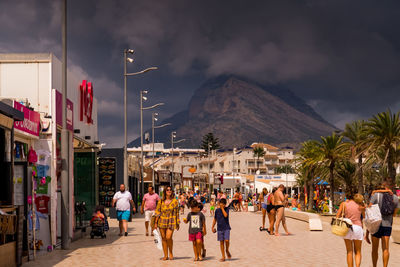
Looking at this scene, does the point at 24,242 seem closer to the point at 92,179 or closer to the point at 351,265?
the point at 351,265

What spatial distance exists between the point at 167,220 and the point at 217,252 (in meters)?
2.09

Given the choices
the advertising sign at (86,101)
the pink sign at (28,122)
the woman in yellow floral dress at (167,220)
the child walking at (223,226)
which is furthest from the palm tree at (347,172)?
the woman in yellow floral dress at (167,220)

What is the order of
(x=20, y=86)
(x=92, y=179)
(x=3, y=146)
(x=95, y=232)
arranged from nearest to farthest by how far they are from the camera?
(x=3, y=146), (x=20, y=86), (x=95, y=232), (x=92, y=179)

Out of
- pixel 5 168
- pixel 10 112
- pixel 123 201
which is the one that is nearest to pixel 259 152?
pixel 123 201

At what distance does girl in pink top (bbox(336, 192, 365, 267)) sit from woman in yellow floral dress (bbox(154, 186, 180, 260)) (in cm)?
418

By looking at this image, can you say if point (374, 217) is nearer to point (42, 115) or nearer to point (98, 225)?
point (42, 115)

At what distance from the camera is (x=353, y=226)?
35.7 ft

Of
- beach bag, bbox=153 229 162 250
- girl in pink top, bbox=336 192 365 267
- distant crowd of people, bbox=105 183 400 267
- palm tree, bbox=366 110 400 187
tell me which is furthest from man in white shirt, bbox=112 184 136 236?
palm tree, bbox=366 110 400 187

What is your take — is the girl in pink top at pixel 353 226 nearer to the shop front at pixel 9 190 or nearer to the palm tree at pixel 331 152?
the shop front at pixel 9 190

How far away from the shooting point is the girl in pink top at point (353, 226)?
10.9 m

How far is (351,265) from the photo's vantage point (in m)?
10.9

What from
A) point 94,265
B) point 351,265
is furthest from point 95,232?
point 351,265

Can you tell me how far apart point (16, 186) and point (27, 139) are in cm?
200

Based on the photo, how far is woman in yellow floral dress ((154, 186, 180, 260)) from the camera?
13.9 metres
